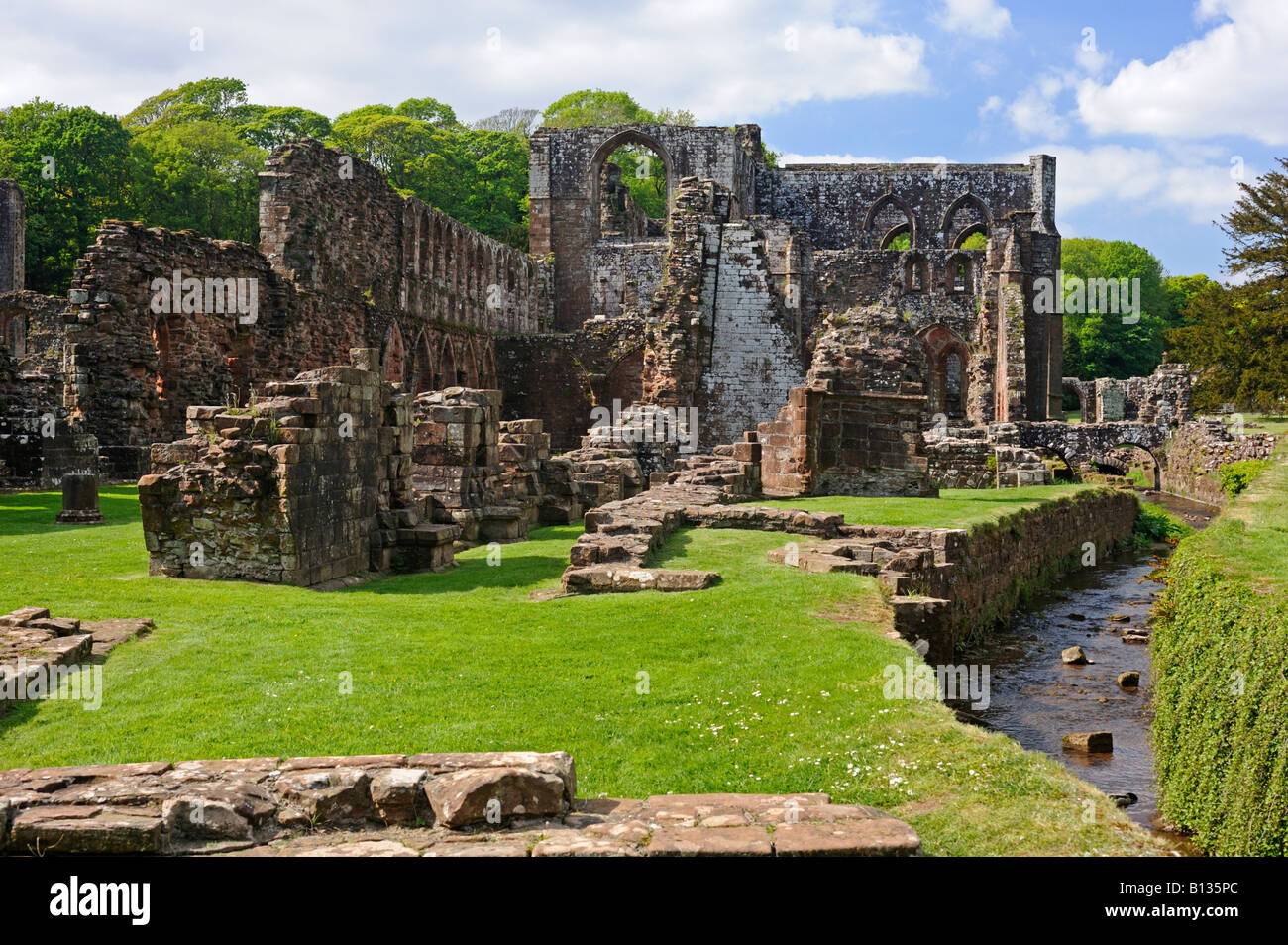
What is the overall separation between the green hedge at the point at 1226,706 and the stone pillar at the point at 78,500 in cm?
1450

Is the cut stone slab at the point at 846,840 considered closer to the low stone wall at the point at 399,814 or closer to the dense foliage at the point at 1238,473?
the low stone wall at the point at 399,814

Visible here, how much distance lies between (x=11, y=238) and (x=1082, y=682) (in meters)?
46.9

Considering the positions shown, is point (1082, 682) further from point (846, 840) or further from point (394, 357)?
point (394, 357)

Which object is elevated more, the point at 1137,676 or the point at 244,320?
the point at 244,320

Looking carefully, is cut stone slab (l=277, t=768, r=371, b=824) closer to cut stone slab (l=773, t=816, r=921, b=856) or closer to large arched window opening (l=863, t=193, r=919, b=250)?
cut stone slab (l=773, t=816, r=921, b=856)

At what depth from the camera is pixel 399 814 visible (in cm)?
520

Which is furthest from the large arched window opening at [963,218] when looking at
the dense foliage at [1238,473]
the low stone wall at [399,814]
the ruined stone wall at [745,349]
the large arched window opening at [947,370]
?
the low stone wall at [399,814]

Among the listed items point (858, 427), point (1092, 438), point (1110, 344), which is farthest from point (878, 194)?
point (858, 427)

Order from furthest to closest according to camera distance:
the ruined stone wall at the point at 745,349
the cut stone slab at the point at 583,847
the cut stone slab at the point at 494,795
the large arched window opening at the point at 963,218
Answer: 1. the large arched window opening at the point at 963,218
2. the ruined stone wall at the point at 745,349
3. the cut stone slab at the point at 494,795
4. the cut stone slab at the point at 583,847

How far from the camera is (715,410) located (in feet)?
89.2

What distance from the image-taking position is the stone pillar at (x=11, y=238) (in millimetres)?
47094

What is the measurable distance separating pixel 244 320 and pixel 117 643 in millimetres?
19179

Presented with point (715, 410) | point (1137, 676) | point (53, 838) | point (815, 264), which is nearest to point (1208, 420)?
point (815, 264)

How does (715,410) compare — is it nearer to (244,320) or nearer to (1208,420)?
(244,320)
